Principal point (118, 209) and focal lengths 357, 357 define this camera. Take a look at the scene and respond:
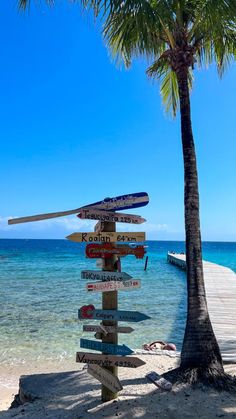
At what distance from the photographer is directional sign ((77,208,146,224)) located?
4582 mm

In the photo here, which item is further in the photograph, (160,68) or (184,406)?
(160,68)

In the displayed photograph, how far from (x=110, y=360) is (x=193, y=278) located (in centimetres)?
171

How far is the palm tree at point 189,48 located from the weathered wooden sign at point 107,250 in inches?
47.7

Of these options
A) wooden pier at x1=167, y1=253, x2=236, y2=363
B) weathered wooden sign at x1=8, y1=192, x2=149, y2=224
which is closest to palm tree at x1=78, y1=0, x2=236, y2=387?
weathered wooden sign at x1=8, y1=192, x2=149, y2=224

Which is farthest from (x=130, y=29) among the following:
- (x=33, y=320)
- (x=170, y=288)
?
(x=170, y=288)

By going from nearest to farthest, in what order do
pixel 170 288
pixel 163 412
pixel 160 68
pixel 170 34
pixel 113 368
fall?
pixel 163 412
pixel 113 368
pixel 170 34
pixel 160 68
pixel 170 288

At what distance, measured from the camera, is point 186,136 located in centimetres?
553

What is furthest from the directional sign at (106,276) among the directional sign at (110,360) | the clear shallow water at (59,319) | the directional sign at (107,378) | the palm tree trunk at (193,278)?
the clear shallow water at (59,319)

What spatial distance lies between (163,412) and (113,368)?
772 millimetres

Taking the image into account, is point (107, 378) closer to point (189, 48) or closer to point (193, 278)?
point (193, 278)

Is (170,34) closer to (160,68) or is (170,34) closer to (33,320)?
(160,68)

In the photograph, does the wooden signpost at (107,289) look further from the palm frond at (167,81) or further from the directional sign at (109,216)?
the palm frond at (167,81)

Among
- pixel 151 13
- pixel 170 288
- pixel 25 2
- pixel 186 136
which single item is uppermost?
pixel 25 2

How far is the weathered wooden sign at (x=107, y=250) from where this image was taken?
451cm
